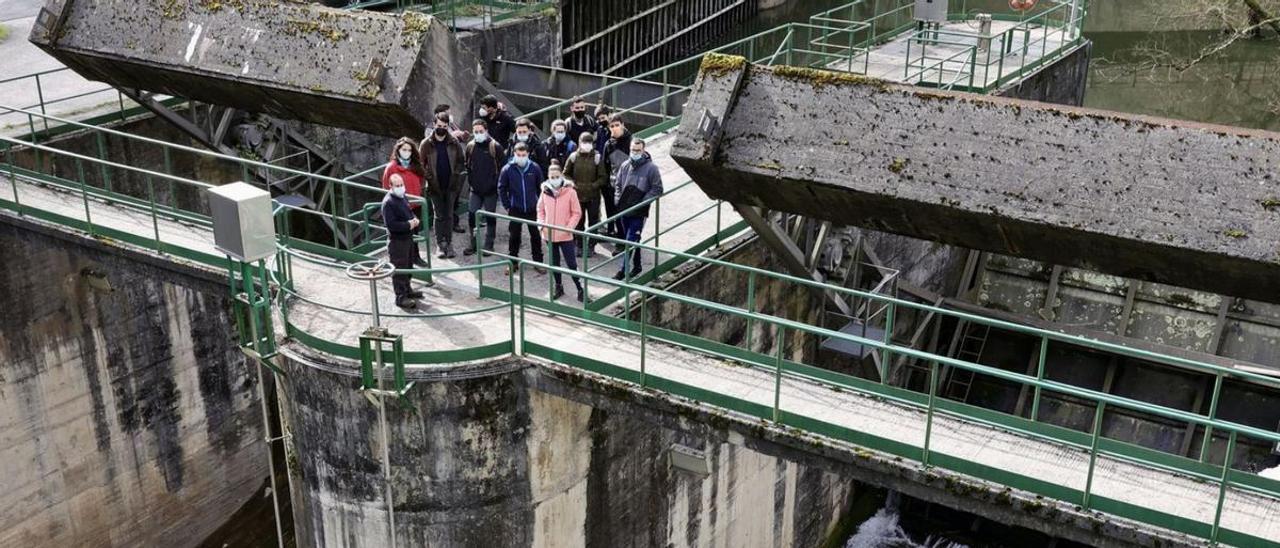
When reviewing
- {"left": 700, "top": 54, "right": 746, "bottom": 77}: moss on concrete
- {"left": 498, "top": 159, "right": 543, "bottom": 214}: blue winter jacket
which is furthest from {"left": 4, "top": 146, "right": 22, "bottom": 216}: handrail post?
{"left": 700, "top": 54, "right": 746, "bottom": 77}: moss on concrete

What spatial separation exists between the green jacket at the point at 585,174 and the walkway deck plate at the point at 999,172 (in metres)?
2.20

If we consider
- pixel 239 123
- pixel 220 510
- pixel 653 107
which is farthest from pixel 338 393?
pixel 653 107

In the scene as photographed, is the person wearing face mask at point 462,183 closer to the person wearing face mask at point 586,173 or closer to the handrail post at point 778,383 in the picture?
the person wearing face mask at point 586,173

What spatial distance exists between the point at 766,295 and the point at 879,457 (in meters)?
5.32

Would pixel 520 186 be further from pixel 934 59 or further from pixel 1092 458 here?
pixel 934 59

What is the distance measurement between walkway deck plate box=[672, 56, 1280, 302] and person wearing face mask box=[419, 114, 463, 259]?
307 centimetres

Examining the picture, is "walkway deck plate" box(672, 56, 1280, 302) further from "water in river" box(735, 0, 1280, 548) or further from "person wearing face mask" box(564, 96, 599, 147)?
"water in river" box(735, 0, 1280, 548)

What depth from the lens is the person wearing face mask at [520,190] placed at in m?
12.7

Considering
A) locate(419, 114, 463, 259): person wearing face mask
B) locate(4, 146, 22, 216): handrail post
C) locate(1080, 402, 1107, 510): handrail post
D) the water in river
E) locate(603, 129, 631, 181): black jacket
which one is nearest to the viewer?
locate(1080, 402, 1107, 510): handrail post

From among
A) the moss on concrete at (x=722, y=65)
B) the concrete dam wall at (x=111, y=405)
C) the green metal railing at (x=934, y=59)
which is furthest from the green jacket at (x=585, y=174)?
the green metal railing at (x=934, y=59)

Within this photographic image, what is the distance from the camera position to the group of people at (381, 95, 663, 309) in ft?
40.0

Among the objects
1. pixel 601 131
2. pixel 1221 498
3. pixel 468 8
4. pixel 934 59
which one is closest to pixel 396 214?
pixel 601 131

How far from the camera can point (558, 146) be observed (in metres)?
14.0

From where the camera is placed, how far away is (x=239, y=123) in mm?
16703
